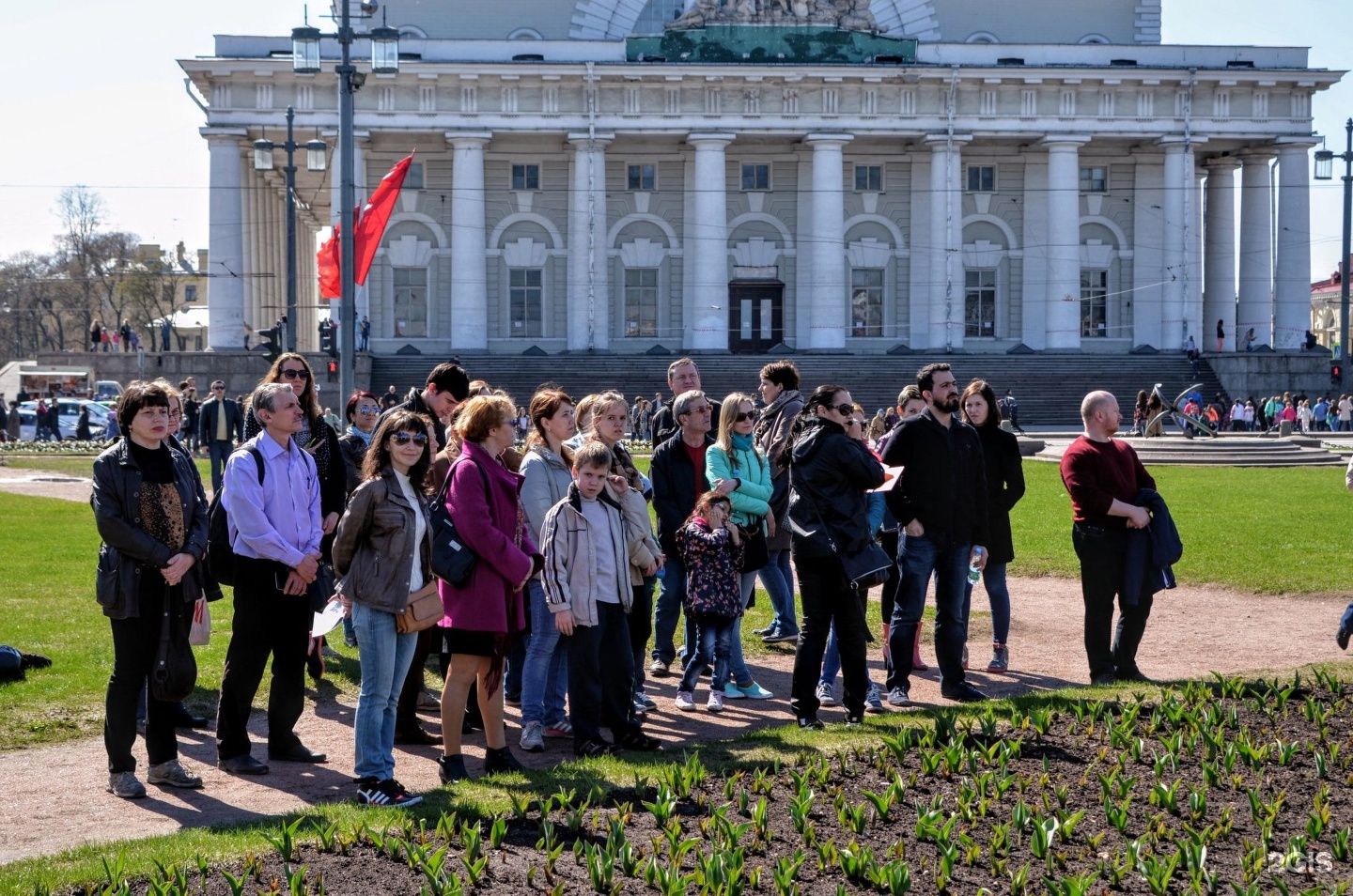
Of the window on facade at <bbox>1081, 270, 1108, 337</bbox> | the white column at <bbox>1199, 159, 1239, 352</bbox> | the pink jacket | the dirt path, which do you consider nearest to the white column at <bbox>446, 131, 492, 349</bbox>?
the window on facade at <bbox>1081, 270, 1108, 337</bbox>

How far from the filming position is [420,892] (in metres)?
6.35

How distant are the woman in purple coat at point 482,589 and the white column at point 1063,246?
182 feet

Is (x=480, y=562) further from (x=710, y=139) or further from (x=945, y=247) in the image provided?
(x=945, y=247)

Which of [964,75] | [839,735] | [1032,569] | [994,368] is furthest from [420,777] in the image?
[964,75]

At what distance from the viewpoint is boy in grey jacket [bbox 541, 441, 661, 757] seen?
360 inches

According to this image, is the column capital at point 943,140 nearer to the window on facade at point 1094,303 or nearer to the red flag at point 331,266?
the window on facade at point 1094,303

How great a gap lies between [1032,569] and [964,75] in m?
44.7

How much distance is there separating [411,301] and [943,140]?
70.5 ft

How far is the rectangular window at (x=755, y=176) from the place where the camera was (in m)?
63.5

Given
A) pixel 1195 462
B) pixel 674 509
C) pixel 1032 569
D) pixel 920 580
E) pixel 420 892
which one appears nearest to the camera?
pixel 420 892

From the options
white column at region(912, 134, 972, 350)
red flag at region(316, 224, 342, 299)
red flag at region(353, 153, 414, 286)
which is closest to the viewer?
red flag at region(353, 153, 414, 286)

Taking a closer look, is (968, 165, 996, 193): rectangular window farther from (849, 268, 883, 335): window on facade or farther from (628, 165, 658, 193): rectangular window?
(628, 165, 658, 193): rectangular window

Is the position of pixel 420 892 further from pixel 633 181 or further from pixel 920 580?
pixel 633 181

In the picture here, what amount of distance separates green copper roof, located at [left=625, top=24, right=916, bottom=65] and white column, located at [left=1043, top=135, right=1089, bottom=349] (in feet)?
23.5
